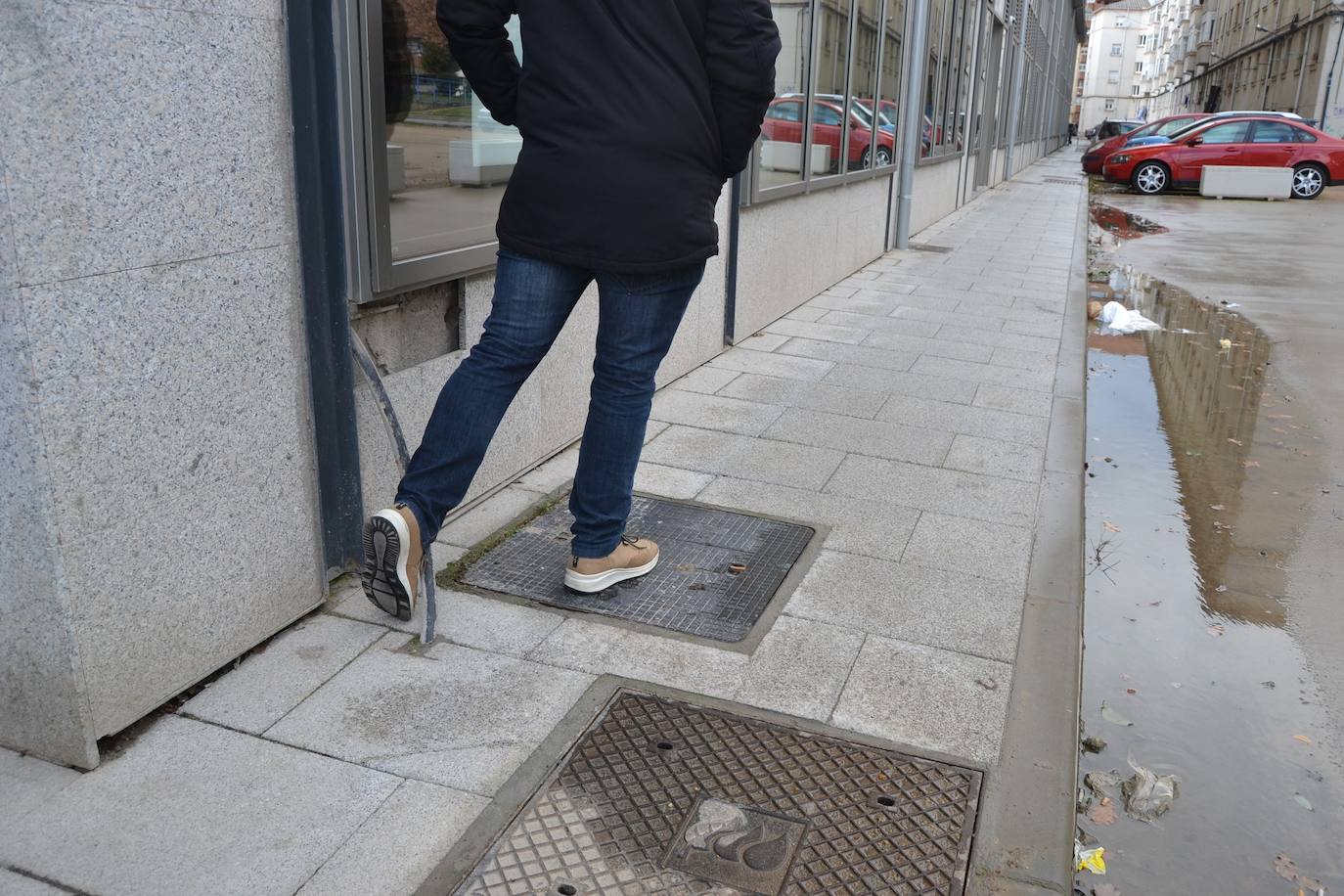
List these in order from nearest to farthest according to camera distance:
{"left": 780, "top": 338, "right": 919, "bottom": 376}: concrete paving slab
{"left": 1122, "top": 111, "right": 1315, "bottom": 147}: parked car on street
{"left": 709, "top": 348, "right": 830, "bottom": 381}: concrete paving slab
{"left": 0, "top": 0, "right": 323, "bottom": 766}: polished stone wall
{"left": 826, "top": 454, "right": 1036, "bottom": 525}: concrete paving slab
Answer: {"left": 0, "top": 0, "right": 323, "bottom": 766}: polished stone wall < {"left": 826, "top": 454, "right": 1036, "bottom": 525}: concrete paving slab < {"left": 709, "top": 348, "right": 830, "bottom": 381}: concrete paving slab < {"left": 780, "top": 338, "right": 919, "bottom": 376}: concrete paving slab < {"left": 1122, "top": 111, "right": 1315, "bottom": 147}: parked car on street

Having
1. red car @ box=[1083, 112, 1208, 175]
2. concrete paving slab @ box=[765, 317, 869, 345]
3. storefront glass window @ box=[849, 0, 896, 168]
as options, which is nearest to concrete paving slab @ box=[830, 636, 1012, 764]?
concrete paving slab @ box=[765, 317, 869, 345]

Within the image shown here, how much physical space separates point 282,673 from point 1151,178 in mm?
24946

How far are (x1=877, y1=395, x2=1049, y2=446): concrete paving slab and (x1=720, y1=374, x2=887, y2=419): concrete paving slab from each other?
10 cm

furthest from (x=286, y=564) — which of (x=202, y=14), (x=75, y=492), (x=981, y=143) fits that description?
(x=981, y=143)

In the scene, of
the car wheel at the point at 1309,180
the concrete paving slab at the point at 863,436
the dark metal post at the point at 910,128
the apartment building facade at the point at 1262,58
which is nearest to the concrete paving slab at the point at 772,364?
the concrete paving slab at the point at 863,436

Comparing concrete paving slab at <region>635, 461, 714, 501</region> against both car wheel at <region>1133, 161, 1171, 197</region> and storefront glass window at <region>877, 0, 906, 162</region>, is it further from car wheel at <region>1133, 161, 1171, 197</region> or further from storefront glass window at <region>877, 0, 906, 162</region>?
car wheel at <region>1133, 161, 1171, 197</region>

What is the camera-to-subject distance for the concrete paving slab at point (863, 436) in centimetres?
473

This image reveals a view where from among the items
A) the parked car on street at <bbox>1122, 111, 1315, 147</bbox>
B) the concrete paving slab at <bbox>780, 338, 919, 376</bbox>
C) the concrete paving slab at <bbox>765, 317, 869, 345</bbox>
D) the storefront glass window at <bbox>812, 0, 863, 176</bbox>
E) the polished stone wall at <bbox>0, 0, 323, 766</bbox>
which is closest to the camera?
the polished stone wall at <bbox>0, 0, 323, 766</bbox>

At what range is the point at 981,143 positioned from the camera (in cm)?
2108

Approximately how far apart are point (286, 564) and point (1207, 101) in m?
69.4

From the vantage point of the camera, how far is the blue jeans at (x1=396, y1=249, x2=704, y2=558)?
2773 mm

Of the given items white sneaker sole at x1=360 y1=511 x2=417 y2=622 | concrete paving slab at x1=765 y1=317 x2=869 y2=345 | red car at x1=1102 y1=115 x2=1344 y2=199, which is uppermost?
red car at x1=1102 y1=115 x2=1344 y2=199

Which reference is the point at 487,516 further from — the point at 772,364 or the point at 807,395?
the point at 772,364

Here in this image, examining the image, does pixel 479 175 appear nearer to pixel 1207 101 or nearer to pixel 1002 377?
pixel 1002 377
